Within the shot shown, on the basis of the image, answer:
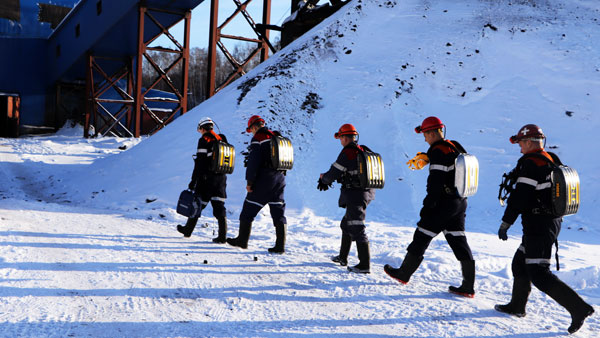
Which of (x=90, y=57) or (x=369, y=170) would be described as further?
(x=90, y=57)

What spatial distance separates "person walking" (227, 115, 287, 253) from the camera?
6.69 metres

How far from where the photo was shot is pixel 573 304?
424 centimetres

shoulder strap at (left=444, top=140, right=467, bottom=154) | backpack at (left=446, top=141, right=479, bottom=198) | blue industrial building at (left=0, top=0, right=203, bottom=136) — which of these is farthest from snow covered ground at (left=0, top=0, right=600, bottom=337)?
blue industrial building at (left=0, top=0, right=203, bottom=136)

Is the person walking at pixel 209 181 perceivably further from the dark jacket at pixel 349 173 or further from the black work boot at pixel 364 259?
the black work boot at pixel 364 259

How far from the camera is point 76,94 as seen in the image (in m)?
35.8

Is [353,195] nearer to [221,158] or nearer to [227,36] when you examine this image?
[221,158]

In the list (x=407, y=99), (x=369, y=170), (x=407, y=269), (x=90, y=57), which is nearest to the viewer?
(x=407, y=269)

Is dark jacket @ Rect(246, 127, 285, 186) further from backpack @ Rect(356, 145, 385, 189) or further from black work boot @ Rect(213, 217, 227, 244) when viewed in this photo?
backpack @ Rect(356, 145, 385, 189)

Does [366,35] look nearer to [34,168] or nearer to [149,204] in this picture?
[149,204]

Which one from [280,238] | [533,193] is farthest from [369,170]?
[533,193]

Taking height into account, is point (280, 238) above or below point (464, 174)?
below

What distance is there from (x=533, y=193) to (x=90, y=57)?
28478 mm

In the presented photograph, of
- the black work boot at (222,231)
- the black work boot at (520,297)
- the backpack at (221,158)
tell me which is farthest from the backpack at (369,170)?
the black work boot at (222,231)

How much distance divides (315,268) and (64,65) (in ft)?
100
